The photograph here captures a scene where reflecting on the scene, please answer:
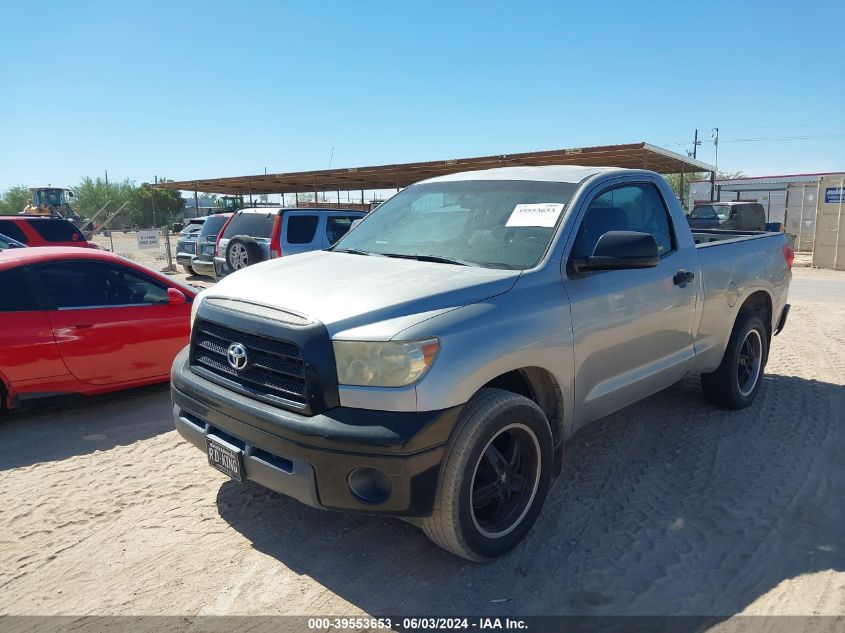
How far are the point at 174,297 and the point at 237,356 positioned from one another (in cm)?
303

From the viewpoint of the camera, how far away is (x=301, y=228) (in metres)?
11.3

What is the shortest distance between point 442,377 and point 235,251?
8591 millimetres

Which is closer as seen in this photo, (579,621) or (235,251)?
(579,621)

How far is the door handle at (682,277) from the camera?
4.22 meters

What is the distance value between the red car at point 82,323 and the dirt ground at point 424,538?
458 mm

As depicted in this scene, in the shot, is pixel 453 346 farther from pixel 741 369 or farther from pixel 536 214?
pixel 741 369

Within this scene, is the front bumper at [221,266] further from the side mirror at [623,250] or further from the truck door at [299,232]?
the side mirror at [623,250]

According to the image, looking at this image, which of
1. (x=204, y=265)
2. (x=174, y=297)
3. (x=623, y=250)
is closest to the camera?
(x=623, y=250)

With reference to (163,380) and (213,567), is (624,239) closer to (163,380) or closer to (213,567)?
(213,567)

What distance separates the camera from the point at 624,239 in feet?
10.9

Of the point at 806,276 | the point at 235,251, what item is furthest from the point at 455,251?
the point at 806,276

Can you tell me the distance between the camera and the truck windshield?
11.7ft

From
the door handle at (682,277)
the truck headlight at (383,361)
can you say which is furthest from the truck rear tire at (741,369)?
the truck headlight at (383,361)

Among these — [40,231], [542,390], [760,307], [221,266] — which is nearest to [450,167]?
[221,266]
